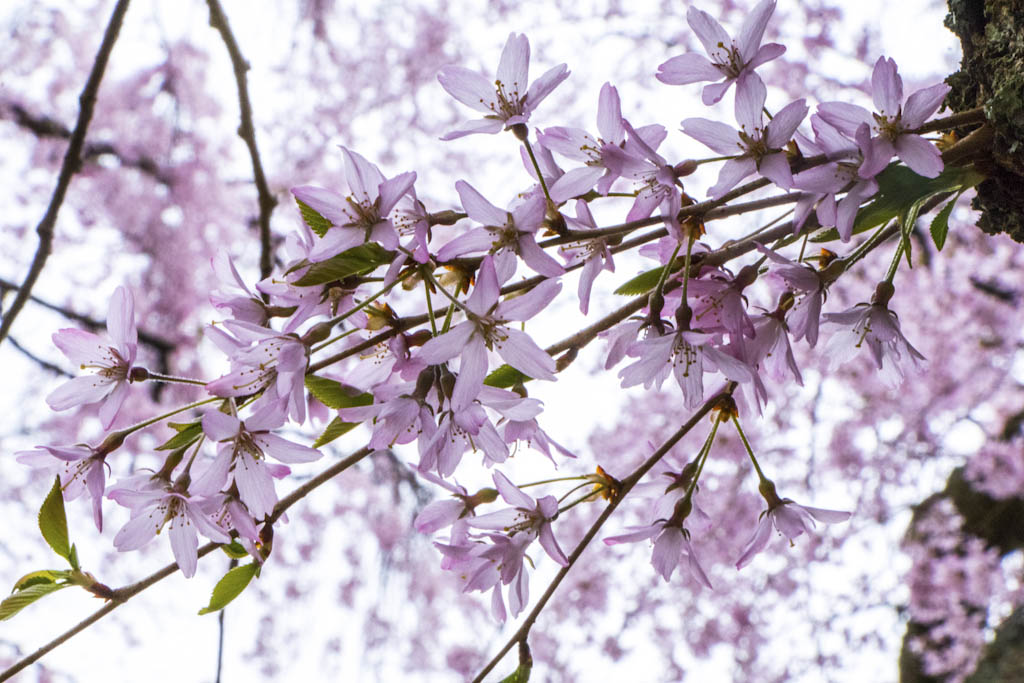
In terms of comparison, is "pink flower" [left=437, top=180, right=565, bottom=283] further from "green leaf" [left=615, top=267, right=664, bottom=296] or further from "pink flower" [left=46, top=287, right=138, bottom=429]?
"pink flower" [left=46, top=287, right=138, bottom=429]

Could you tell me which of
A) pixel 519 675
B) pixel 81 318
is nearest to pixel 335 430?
pixel 519 675

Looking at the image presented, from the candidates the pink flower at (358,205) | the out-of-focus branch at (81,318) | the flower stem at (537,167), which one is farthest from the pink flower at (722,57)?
the out-of-focus branch at (81,318)

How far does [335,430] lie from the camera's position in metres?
0.61

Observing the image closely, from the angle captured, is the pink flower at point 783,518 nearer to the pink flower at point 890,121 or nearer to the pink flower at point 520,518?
the pink flower at point 520,518

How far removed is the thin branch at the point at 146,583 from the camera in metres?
0.58

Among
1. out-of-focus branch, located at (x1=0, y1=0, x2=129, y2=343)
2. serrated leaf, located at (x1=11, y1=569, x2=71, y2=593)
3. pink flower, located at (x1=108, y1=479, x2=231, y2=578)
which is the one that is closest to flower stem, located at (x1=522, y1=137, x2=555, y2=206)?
pink flower, located at (x1=108, y1=479, x2=231, y2=578)

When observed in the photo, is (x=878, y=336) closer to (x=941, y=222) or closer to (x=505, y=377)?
(x=941, y=222)

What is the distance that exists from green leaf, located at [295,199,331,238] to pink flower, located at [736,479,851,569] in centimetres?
43

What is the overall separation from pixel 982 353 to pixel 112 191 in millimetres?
5108

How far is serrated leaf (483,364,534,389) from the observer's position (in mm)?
613

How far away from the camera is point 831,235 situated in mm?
638

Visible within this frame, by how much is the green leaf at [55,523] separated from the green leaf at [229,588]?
0.12 m

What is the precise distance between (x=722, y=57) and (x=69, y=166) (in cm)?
129

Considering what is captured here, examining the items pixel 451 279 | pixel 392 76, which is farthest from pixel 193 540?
pixel 392 76
